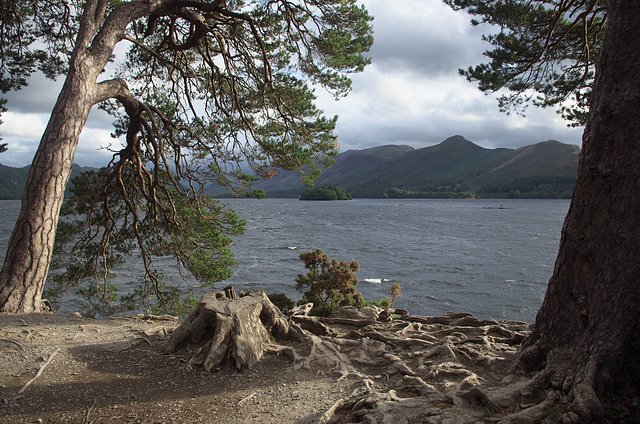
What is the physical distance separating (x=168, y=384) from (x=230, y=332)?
1.04m

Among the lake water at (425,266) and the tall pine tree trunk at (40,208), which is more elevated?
the tall pine tree trunk at (40,208)

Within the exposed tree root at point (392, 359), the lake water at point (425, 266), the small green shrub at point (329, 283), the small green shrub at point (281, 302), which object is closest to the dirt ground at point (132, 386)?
the exposed tree root at point (392, 359)

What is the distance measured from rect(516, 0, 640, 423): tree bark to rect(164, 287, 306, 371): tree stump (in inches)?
150

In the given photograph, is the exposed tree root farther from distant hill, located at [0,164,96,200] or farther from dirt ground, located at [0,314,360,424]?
distant hill, located at [0,164,96,200]

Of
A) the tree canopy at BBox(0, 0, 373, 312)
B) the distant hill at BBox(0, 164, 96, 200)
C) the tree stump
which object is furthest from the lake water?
the distant hill at BBox(0, 164, 96, 200)

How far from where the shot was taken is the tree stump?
18.2 feet

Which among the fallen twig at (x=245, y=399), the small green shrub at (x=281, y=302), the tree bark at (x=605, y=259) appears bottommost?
the small green shrub at (x=281, y=302)

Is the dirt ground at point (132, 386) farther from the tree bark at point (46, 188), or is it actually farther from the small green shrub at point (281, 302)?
the small green shrub at point (281, 302)

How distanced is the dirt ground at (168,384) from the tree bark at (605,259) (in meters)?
0.86

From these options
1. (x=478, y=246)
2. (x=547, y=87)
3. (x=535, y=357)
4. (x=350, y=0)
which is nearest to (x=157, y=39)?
(x=350, y=0)

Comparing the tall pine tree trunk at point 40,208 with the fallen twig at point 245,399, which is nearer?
the fallen twig at point 245,399

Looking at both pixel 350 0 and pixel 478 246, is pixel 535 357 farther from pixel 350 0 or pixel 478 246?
pixel 478 246

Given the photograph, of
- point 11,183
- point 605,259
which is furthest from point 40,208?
point 11,183

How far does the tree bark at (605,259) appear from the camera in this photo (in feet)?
10.9
